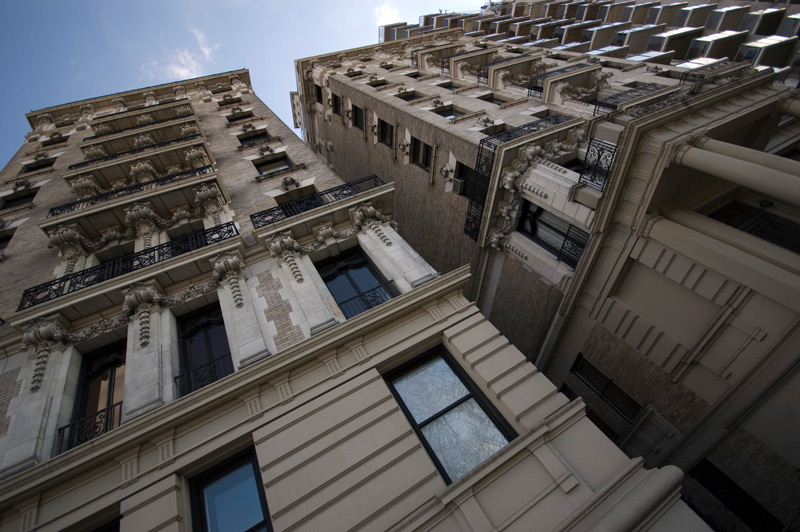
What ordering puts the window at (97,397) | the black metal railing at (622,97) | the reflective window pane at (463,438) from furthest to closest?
the black metal railing at (622,97)
the window at (97,397)
the reflective window pane at (463,438)

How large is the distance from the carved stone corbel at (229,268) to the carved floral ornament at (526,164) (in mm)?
9735

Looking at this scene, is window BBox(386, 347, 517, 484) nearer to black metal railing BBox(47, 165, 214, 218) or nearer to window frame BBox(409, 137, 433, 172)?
window frame BBox(409, 137, 433, 172)

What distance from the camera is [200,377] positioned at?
331 inches

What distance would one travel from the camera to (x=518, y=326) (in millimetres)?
13945

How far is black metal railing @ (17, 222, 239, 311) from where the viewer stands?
9.20 m

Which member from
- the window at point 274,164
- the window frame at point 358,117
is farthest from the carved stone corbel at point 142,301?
the window frame at point 358,117

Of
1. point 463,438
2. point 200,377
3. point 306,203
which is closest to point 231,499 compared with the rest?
point 200,377

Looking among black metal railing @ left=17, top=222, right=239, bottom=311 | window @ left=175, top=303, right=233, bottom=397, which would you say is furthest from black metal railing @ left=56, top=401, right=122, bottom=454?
black metal railing @ left=17, top=222, right=239, bottom=311

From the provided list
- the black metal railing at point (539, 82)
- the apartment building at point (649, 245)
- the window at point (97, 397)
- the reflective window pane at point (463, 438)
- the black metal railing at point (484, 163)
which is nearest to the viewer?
the reflective window pane at point (463, 438)

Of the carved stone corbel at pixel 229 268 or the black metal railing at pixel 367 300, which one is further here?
the carved stone corbel at pixel 229 268

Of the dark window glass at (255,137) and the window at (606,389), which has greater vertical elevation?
the dark window glass at (255,137)

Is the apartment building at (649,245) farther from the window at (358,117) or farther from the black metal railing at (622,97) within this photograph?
the window at (358,117)

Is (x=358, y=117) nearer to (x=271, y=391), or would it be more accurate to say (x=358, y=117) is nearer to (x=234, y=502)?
(x=271, y=391)

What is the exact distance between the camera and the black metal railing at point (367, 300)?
966cm
